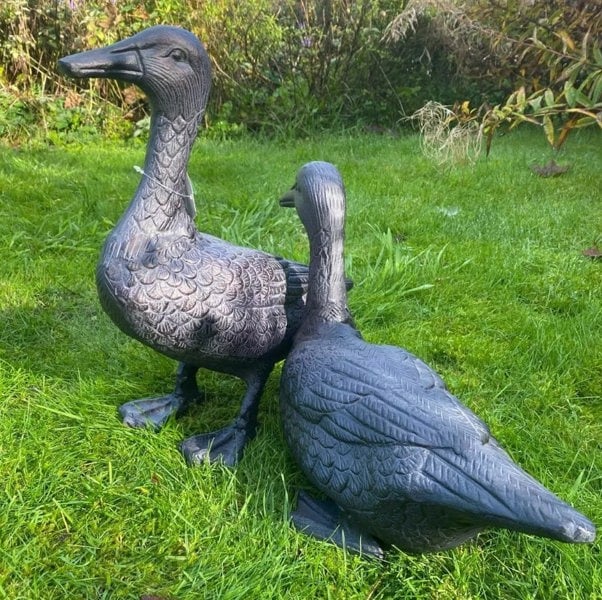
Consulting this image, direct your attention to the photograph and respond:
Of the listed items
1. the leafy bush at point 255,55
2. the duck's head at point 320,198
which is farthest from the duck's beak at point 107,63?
the leafy bush at point 255,55

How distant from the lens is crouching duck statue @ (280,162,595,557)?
3.71 feet

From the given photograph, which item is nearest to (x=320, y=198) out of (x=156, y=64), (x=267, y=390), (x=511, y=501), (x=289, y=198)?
(x=289, y=198)

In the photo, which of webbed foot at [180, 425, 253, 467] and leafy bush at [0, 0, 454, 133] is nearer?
webbed foot at [180, 425, 253, 467]

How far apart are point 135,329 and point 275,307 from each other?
398 millimetres

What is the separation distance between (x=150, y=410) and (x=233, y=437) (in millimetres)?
299

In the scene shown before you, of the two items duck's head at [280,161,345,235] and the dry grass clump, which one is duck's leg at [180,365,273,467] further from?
the dry grass clump

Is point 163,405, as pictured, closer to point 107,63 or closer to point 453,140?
point 107,63

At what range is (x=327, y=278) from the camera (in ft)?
5.70

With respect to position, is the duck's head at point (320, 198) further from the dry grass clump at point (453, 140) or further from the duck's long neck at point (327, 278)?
the dry grass clump at point (453, 140)

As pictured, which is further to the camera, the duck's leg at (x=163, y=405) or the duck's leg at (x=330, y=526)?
the duck's leg at (x=163, y=405)

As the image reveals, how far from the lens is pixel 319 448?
1435mm

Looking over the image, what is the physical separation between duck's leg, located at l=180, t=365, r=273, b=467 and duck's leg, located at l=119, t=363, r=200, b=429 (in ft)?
0.47

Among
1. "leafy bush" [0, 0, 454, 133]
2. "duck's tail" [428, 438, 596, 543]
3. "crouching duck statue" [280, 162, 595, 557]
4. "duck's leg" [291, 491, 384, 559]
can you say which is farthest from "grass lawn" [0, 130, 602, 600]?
"leafy bush" [0, 0, 454, 133]

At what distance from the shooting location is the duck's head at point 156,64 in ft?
5.02
